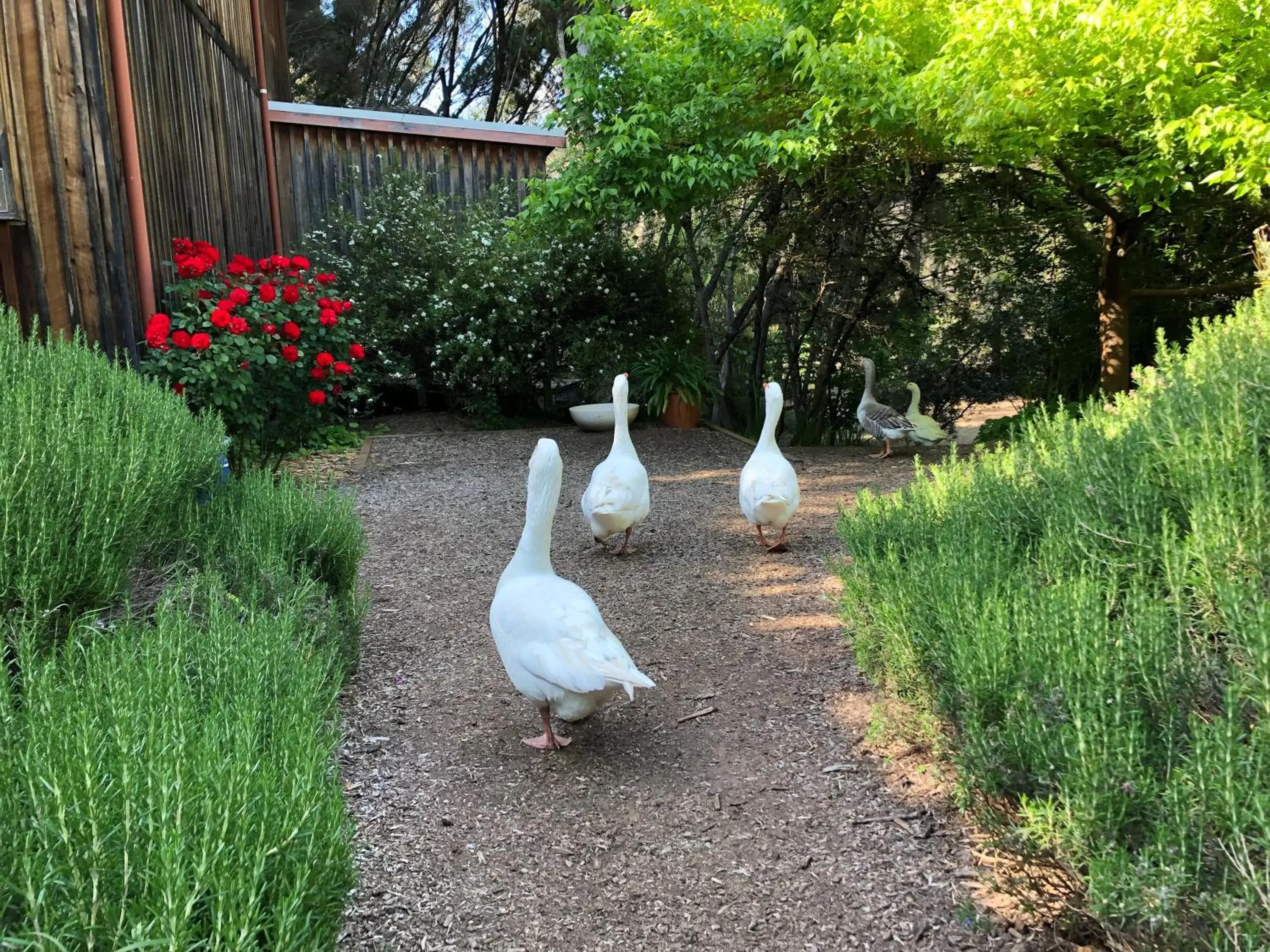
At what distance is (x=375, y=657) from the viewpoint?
14.0 ft

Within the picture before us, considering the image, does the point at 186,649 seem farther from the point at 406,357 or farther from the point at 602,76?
the point at 406,357

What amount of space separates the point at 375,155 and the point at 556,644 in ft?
32.9

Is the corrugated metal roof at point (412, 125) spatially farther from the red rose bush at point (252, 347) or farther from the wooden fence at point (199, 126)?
the red rose bush at point (252, 347)

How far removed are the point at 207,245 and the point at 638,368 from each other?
17.8ft

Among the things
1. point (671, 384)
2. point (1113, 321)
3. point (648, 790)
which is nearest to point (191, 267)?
point (648, 790)

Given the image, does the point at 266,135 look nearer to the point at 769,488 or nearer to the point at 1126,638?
the point at 769,488

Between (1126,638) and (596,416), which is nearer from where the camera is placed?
(1126,638)

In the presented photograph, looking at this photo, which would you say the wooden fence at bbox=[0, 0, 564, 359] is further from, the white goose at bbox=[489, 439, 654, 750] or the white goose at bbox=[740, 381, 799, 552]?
the white goose at bbox=[740, 381, 799, 552]

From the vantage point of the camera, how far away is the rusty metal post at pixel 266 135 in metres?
10.2

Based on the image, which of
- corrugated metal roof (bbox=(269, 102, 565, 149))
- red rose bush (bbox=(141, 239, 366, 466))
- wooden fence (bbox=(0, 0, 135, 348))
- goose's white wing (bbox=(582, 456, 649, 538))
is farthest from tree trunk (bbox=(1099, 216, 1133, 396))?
wooden fence (bbox=(0, 0, 135, 348))

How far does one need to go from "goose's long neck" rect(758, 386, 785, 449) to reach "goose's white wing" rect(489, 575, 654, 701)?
267 centimetres

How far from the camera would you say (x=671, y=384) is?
10.8 m

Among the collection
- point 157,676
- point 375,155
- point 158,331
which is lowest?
point 157,676

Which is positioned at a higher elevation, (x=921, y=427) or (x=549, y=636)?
(x=549, y=636)
